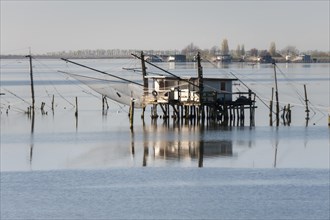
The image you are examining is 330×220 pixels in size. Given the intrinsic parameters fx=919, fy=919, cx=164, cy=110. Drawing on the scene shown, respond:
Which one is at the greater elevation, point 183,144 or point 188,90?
point 188,90

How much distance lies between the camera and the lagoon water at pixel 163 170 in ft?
107

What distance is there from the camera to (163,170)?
137 ft

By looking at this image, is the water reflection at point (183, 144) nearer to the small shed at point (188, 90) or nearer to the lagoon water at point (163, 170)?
the lagoon water at point (163, 170)

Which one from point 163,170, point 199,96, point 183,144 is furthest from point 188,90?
point 163,170

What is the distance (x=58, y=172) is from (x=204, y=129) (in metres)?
19.9

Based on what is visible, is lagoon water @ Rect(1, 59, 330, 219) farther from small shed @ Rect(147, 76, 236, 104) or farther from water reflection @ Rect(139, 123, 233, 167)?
small shed @ Rect(147, 76, 236, 104)

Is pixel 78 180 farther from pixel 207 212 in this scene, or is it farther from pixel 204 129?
pixel 204 129

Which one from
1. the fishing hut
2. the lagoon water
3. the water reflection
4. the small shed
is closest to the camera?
the lagoon water

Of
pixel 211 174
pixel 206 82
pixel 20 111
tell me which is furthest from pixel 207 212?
pixel 20 111

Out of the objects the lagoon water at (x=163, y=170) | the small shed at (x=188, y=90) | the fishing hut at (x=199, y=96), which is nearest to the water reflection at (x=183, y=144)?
the lagoon water at (x=163, y=170)

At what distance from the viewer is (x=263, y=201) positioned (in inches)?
1328

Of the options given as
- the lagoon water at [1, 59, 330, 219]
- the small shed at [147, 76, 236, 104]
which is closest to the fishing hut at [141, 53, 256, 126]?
the small shed at [147, 76, 236, 104]

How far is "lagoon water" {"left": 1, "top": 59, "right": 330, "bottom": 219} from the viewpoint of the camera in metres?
32.8

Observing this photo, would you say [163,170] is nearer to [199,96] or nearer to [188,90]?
[199,96]
